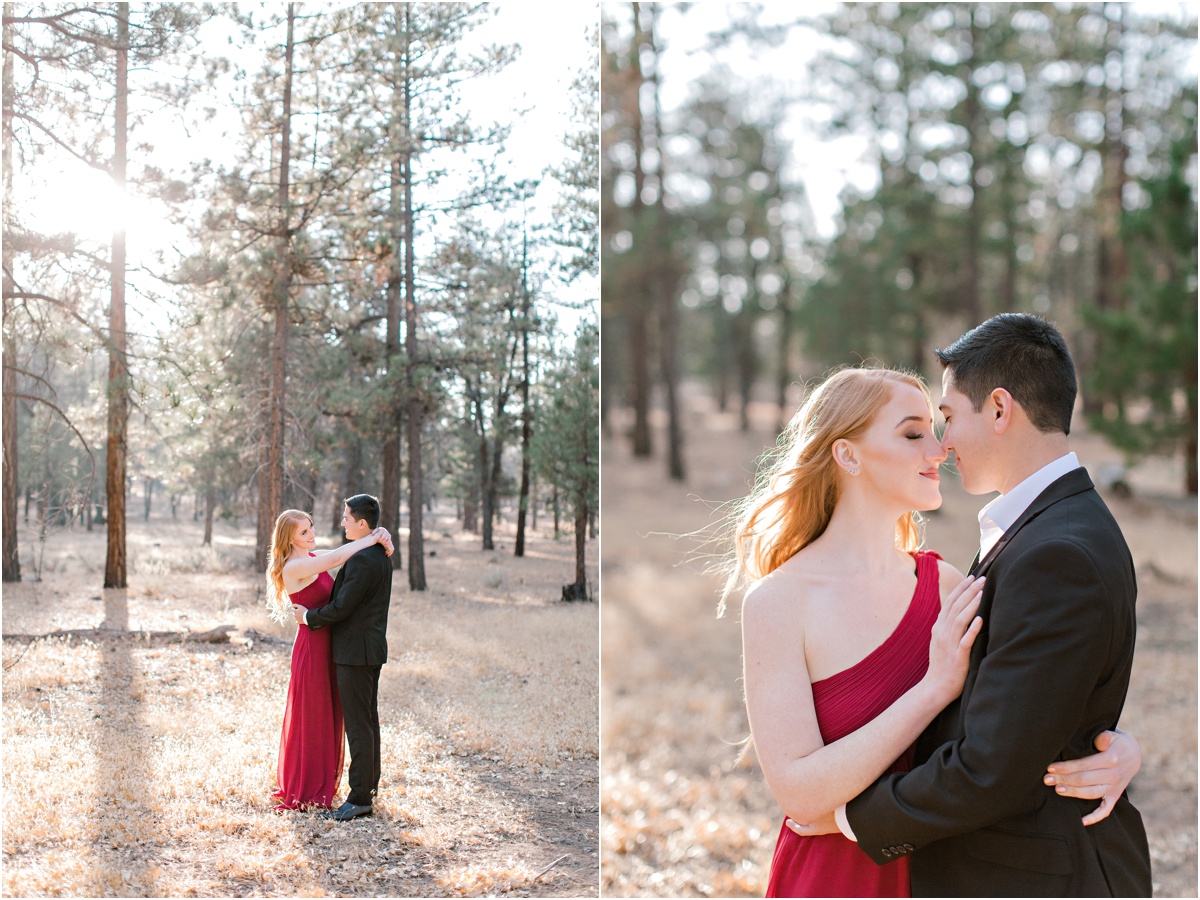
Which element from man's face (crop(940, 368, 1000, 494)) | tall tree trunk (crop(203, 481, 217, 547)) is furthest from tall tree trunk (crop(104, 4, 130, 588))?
man's face (crop(940, 368, 1000, 494))

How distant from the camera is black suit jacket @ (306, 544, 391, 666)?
124 inches

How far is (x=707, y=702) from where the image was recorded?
7.95 meters

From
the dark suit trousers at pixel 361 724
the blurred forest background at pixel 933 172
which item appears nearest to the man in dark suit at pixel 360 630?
the dark suit trousers at pixel 361 724

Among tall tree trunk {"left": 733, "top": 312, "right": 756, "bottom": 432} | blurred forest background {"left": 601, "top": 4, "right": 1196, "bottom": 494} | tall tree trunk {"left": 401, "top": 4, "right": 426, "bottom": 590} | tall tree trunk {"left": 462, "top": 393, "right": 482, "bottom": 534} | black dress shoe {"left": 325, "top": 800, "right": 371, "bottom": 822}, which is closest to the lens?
black dress shoe {"left": 325, "top": 800, "right": 371, "bottom": 822}

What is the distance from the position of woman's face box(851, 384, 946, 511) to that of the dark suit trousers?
1918 millimetres

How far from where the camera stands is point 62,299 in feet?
10.5

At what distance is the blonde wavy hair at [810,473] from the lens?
200cm

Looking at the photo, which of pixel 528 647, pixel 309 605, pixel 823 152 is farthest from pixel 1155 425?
pixel 309 605

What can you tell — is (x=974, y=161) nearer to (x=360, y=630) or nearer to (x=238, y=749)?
(x=360, y=630)

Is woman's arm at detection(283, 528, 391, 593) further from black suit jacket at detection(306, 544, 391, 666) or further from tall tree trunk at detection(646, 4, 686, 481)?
tall tree trunk at detection(646, 4, 686, 481)

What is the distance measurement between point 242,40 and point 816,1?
12.7 meters

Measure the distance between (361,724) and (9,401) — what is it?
1570mm

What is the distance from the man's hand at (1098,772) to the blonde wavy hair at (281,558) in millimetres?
2321

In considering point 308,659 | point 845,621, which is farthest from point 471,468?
point 845,621
